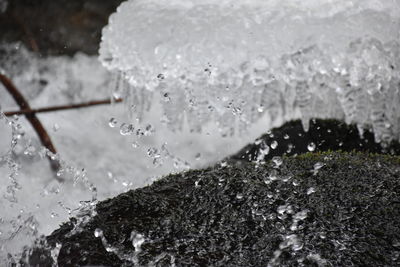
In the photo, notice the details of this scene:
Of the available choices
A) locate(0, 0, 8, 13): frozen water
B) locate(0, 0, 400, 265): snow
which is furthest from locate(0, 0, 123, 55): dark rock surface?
locate(0, 0, 400, 265): snow

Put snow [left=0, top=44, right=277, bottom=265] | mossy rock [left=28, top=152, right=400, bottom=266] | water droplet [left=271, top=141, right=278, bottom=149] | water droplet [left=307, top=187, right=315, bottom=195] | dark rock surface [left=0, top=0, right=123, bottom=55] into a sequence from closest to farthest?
mossy rock [left=28, top=152, right=400, bottom=266] → water droplet [left=307, top=187, right=315, bottom=195] → water droplet [left=271, top=141, right=278, bottom=149] → snow [left=0, top=44, right=277, bottom=265] → dark rock surface [left=0, top=0, right=123, bottom=55]

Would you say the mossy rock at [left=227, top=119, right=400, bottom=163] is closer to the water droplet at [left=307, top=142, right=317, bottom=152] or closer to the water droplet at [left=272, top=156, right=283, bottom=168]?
the water droplet at [left=307, top=142, right=317, bottom=152]

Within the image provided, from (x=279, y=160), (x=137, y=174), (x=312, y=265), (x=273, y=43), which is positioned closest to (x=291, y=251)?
(x=312, y=265)

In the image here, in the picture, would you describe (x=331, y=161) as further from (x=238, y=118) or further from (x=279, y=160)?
(x=238, y=118)

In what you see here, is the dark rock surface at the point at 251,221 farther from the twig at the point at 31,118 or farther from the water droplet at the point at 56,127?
the water droplet at the point at 56,127

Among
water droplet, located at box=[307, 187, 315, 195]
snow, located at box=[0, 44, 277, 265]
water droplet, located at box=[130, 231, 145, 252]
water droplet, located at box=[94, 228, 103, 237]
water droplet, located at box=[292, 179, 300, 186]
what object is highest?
water droplet, located at box=[307, 187, 315, 195]

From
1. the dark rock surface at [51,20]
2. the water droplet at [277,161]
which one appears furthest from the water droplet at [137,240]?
the dark rock surface at [51,20]

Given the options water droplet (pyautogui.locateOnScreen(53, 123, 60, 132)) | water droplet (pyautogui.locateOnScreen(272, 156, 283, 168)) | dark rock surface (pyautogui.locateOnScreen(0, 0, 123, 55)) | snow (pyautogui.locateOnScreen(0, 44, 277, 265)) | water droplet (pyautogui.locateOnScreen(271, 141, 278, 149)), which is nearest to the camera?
water droplet (pyautogui.locateOnScreen(272, 156, 283, 168))
